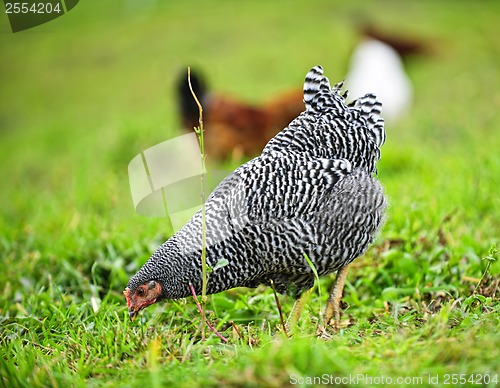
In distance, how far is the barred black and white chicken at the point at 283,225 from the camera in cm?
289

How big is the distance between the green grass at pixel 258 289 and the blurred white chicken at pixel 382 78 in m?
0.35

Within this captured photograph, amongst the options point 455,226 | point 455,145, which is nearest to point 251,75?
point 455,145

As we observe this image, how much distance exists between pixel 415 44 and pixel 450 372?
8.86 m

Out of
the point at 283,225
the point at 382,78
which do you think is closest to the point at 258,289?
the point at 283,225

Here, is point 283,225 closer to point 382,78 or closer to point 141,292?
point 141,292

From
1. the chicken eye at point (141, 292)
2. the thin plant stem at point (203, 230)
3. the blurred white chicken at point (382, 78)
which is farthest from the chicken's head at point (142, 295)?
the blurred white chicken at point (382, 78)

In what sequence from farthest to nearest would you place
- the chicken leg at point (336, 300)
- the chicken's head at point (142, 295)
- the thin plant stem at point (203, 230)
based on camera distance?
the chicken leg at point (336, 300) → the chicken's head at point (142, 295) → the thin plant stem at point (203, 230)

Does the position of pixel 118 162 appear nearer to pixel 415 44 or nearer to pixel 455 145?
pixel 455 145

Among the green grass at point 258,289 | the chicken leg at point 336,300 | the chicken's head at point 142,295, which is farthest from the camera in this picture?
the chicken leg at point 336,300

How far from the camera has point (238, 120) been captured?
7496 millimetres

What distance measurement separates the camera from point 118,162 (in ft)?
23.8

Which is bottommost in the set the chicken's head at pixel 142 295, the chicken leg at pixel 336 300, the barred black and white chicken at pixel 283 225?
the chicken leg at pixel 336 300

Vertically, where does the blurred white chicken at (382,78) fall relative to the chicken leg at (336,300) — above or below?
above

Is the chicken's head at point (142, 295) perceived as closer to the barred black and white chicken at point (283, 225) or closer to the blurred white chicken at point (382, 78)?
the barred black and white chicken at point (283, 225)
